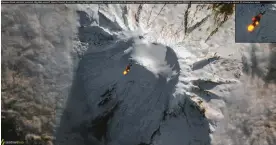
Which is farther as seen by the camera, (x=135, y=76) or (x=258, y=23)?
(x=135, y=76)

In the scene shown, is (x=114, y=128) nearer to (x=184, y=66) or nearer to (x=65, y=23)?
(x=184, y=66)

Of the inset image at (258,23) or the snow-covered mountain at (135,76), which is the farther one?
the snow-covered mountain at (135,76)

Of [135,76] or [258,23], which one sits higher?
[258,23]

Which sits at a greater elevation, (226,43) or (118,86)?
(226,43)

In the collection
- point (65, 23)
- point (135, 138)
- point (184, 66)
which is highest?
point (65, 23)

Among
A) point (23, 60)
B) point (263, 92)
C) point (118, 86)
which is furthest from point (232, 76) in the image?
point (23, 60)
